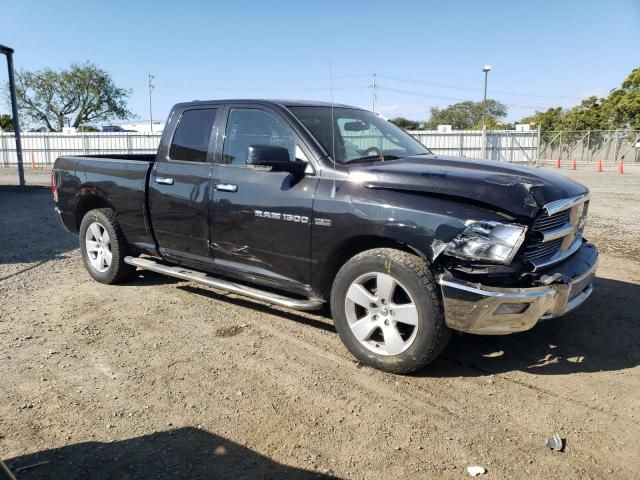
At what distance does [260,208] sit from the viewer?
425 centimetres

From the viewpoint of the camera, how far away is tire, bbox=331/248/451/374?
341cm

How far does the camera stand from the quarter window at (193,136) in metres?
4.84

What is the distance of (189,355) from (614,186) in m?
16.1

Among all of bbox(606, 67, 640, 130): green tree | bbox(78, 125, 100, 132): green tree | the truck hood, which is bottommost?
the truck hood

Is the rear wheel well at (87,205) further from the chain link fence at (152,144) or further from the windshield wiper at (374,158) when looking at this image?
the chain link fence at (152,144)

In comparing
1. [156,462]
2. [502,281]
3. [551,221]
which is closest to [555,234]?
[551,221]

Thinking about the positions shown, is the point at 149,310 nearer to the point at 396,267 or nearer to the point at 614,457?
the point at 396,267

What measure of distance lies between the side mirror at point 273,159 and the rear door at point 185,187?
89 cm

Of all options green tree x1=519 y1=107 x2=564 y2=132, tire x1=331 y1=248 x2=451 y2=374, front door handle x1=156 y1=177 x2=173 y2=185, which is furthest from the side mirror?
green tree x1=519 y1=107 x2=564 y2=132

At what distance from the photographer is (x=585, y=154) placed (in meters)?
37.4

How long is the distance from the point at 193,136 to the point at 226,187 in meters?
0.83

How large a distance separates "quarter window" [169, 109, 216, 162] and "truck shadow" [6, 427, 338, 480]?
2.66 m

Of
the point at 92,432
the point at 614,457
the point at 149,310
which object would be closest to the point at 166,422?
the point at 92,432

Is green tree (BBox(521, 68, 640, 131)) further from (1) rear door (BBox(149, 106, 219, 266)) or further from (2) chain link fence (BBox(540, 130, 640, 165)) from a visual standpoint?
(1) rear door (BBox(149, 106, 219, 266))
